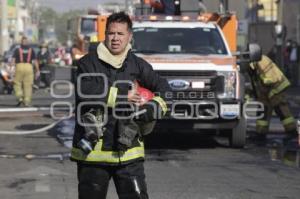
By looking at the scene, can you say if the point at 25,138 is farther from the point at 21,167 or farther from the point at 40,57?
the point at 40,57

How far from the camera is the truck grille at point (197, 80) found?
11508mm

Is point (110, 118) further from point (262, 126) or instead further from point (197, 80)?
point (262, 126)

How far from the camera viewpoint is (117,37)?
5.20 metres

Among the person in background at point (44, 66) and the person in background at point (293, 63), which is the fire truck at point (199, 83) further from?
the person in background at point (293, 63)

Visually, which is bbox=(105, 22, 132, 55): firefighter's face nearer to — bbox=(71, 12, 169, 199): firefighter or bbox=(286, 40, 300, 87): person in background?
bbox=(71, 12, 169, 199): firefighter

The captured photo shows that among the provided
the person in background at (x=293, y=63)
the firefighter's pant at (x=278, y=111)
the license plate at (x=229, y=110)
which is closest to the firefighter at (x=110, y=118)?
the license plate at (x=229, y=110)

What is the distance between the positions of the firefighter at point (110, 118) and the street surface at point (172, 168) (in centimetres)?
283

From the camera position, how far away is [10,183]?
8859mm

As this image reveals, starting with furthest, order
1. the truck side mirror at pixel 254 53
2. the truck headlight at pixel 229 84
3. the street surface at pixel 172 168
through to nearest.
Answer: the truck side mirror at pixel 254 53, the truck headlight at pixel 229 84, the street surface at pixel 172 168

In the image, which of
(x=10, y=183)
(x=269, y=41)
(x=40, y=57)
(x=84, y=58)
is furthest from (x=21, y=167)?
(x=269, y=41)

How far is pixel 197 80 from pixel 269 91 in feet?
6.45

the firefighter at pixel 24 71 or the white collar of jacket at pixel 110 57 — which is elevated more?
the white collar of jacket at pixel 110 57

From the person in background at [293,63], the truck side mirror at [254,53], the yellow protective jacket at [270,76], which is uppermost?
the truck side mirror at [254,53]

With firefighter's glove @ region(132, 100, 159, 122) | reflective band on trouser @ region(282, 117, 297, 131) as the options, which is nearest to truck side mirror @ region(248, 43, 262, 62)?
reflective band on trouser @ region(282, 117, 297, 131)
